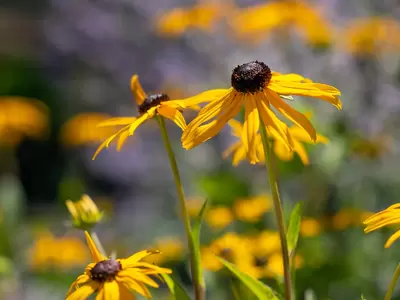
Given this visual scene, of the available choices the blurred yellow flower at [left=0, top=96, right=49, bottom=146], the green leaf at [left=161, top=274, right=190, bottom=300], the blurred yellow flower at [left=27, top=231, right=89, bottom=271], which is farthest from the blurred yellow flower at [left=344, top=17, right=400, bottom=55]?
the green leaf at [left=161, top=274, right=190, bottom=300]

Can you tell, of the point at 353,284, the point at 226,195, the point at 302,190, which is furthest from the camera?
the point at 302,190

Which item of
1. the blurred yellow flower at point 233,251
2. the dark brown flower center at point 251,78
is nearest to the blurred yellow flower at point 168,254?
the blurred yellow flower at point 233,251

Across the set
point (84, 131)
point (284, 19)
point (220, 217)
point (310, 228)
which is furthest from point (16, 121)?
point (310, 228)

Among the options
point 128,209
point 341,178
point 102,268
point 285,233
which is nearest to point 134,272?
point 102,268

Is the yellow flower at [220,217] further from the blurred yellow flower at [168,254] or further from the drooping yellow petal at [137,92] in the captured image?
the drooping yellow petal at [137,92]

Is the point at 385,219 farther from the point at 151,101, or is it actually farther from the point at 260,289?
the point at 151,101

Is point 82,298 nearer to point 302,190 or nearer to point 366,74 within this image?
point 302,190

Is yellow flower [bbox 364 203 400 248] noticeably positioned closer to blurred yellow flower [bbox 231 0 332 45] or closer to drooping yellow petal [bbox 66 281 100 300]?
drooping yellow petal [bbox 66 281 100 300]
